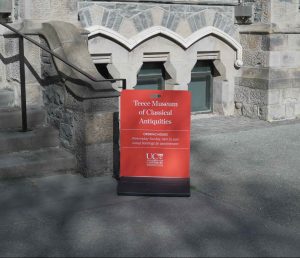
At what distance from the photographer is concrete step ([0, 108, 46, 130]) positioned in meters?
6.71

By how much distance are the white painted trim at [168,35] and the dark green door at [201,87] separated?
589 millimetres

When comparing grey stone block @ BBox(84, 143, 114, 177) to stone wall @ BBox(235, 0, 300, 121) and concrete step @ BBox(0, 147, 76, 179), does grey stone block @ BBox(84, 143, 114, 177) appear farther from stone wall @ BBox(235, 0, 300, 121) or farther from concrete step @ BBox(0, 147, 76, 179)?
stone wall @ BBox(235, 0, 300, 121)

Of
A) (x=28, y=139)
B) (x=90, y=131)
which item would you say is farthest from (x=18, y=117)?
(x=90, y=131)

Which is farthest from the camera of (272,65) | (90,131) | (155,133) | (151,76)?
(272,65)

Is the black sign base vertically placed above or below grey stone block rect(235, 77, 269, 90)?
below

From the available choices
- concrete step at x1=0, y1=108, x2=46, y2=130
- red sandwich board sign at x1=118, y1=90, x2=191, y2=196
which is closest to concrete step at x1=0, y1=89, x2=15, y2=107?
concrete step at x1=0, y1=108, x2=46, y2=130

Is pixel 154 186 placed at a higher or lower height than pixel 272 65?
lower

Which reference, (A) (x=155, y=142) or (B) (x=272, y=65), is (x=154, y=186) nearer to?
(A) (x=155, y=142)

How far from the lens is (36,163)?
6.06m

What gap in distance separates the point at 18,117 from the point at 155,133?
2.02 m

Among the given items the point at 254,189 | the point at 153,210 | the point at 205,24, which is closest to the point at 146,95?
the point at 153,210

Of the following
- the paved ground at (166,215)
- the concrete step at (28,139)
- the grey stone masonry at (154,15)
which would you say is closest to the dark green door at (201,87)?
the grey stone masonry at (154,15)

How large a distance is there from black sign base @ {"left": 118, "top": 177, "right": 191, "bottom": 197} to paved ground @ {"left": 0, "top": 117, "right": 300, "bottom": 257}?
9 cm

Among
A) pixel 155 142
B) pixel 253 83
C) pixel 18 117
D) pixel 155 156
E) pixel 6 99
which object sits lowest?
pixel 155 156
